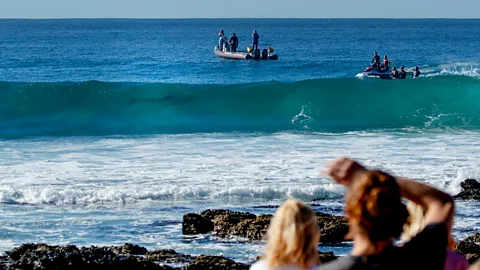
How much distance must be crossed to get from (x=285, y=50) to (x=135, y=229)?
55.3 m

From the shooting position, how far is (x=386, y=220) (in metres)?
2.99

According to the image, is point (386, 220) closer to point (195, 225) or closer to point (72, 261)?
point (72, 261)

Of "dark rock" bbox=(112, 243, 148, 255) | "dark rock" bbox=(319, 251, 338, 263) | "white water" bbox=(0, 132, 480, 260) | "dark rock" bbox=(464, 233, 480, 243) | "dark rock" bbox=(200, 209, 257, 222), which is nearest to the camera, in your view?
"dark rock" bbox=(319, 251, 338, 263)

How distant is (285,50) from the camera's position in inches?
2537

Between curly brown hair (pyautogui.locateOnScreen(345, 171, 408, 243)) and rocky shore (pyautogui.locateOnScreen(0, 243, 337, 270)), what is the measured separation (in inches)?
139

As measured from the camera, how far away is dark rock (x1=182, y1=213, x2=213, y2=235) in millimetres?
9219

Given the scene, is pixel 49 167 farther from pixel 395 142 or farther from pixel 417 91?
pixel 417 91

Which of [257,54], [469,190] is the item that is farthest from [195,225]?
[257,54]

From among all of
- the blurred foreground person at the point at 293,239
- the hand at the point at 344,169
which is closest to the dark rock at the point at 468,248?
the blurred foreground person at the point at 293,239

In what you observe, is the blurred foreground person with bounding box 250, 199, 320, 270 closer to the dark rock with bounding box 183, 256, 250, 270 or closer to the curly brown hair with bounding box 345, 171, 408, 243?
Answer: the curly brown hair with bounding box 345, 171, 408, 243

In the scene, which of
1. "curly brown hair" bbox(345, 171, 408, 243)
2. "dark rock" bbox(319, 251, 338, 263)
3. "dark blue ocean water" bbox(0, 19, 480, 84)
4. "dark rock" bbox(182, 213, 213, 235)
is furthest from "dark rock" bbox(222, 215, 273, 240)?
"dark blue ocean water" bbox(0, 19, 480, 84)

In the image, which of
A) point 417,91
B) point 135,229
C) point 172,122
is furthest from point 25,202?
point 417,91

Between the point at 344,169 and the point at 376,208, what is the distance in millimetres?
230

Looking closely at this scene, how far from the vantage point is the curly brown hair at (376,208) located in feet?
9.77
